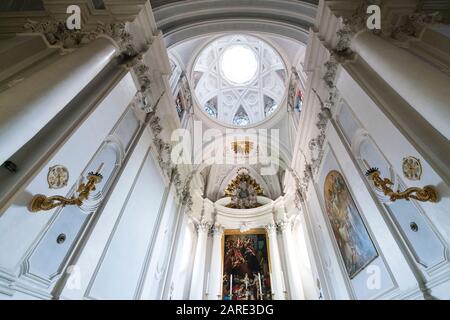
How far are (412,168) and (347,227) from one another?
2.68m

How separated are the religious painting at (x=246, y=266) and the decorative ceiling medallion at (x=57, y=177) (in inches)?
375

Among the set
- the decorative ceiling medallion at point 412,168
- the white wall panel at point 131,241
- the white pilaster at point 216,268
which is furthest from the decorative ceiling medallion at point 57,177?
the white pilaster at point 216,268

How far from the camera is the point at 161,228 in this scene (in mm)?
6738

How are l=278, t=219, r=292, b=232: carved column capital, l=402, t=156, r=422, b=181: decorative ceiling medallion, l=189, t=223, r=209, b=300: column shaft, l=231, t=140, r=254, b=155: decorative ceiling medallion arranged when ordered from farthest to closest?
l=231, t=140, r=254, b=155: decorative ceiling medallion < l=278, t=219, r=292, b=232: carved column capital < l=189, t=223, r=209, b=300: column shaft < l=402, t=156, r=422, b=181: decorative ceiling medallion

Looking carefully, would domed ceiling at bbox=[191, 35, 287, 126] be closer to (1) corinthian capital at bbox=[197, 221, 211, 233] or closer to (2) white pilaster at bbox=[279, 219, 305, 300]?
(1) corinthian capital at bbox=[197, 221, 211, 233]

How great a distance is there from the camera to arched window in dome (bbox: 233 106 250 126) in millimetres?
15531

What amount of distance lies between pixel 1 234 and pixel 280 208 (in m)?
12.6

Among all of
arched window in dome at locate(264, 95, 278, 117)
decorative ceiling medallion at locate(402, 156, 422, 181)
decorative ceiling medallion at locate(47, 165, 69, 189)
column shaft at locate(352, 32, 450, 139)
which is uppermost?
arched window in dome at locate(264, 95, 278, 117)

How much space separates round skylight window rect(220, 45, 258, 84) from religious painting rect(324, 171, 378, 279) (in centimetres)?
1222

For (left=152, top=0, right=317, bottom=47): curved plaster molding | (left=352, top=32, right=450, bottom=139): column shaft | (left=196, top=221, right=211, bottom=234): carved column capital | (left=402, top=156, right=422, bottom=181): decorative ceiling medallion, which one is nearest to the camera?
(left=352, top=32, right=450, bottom=139): column shaft

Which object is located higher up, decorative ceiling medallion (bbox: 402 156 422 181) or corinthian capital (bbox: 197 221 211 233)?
corinthian capital (bbox: 197 221 211 233)

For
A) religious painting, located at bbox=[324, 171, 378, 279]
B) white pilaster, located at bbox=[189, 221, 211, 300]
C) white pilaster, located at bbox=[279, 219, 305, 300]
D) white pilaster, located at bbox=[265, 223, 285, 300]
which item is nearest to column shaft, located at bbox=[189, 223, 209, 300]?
white pilaster, located at bbox=[189, 221, 211, 300]

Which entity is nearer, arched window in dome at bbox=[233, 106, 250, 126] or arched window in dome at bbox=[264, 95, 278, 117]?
arched window in dome at bbox=[264, 95, 278, 117]

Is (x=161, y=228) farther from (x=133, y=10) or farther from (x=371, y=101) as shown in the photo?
(x=371, y=101)
